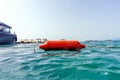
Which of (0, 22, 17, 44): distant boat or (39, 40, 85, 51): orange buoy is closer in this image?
(39, 40, 85, 51): orange buoy

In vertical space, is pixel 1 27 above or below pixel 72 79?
above

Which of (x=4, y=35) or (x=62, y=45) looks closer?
(x=62, y=45)

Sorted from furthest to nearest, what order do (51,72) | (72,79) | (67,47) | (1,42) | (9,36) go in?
(9,36) < (1,42) < (67,47) < (51,72) < (72,79)

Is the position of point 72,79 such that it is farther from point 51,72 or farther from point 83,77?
point 51,72

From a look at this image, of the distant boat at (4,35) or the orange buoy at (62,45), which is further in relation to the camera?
the distant boat at (4,35)

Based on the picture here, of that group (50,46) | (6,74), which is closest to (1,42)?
(50,46)

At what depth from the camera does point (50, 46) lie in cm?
1542

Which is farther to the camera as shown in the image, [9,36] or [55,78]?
[9,36]

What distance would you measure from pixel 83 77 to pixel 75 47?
28.4 ft

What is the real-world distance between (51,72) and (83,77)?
1.62 meters

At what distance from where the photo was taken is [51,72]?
7773 mm

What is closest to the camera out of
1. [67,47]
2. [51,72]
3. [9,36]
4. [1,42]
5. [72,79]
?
[72,79]

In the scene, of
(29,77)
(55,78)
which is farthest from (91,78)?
(29,77)

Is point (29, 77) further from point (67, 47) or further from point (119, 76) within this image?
point (67, 47)
